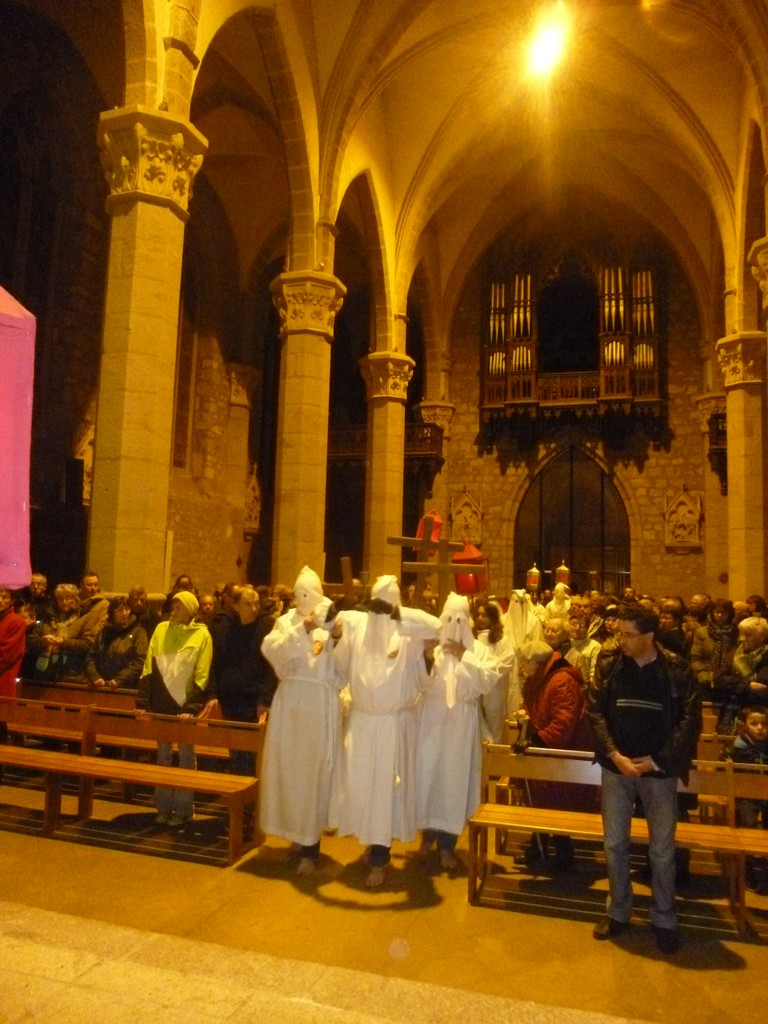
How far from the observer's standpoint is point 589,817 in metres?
4.47

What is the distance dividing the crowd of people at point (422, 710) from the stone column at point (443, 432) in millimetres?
12359

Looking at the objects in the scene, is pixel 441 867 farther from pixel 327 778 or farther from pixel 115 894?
pixel 115 894

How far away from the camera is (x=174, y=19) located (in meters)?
8.19

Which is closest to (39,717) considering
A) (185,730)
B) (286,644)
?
(185,730)

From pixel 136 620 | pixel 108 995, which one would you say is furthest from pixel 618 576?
pixel 108 995

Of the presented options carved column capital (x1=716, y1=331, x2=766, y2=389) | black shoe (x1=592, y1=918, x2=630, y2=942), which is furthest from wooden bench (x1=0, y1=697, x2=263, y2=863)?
carved column capital (x1=716, y1=331, x2=766, y2=389)

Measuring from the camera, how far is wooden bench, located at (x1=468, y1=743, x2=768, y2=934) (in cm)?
409

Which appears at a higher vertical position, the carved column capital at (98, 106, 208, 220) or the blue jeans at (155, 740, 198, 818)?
the carved column capital at (98, 106, 208, 220)

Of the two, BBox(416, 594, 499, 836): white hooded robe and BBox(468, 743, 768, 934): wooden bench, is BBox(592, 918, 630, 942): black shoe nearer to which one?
BBox(468, 743, 768, 934): wooden bench

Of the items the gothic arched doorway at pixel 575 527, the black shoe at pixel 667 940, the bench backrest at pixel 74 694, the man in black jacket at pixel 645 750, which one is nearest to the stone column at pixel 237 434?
the gothic arched doorway at pixel 575 527

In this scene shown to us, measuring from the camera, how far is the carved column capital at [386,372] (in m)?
15.1

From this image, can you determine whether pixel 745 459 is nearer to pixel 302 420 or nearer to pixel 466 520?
pixel 302 420

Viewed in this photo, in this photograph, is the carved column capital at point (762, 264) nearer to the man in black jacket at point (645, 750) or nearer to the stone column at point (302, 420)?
the stone column at point (302, 420)

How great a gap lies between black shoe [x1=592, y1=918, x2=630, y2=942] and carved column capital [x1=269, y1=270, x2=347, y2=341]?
9.15 metres
